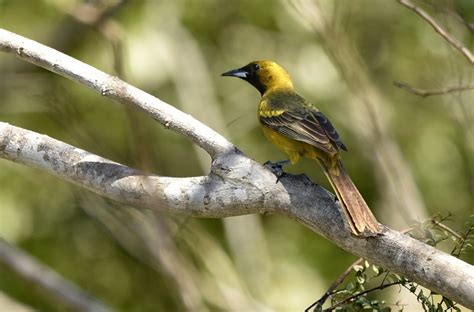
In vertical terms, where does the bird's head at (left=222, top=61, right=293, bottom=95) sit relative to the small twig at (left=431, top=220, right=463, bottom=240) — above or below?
above

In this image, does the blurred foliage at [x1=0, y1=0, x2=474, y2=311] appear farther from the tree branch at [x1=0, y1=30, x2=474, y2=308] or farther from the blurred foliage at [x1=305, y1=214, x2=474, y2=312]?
the blurred foliage at [x1=305, y1=214, x2=474, y2=312]

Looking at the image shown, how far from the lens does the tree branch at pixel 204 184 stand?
11.6ft

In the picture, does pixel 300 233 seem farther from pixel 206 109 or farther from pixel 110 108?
pixel 110 108

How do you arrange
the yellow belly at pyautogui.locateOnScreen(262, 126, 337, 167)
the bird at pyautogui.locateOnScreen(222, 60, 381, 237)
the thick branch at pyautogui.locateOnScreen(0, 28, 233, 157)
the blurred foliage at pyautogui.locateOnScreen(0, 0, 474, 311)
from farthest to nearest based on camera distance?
the blurred foliage at pyautogui.locateOnScreen(0, 0, 474, 311), the yellow belly at pyautogui.locateOnScreen(262, 126, 337, 167), the bird at pyautogui.locateOnScreen(222, 60, 381, 237), the thick branch at pyautogui.locateOnScreen(0, 28, 233, 157)

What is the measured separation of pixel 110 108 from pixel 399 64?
2453 millimetres

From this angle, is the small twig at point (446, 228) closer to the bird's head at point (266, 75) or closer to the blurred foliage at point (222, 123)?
the bird's head at point (266, 75)

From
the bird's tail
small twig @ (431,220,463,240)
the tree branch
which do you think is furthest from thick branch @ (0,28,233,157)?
small twig @ (431,220,463,240)

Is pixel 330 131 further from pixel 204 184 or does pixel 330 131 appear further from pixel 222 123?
pixel 222 123

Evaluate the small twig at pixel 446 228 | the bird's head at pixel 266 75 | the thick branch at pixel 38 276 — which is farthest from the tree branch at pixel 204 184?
the bird's head at pixel 266 75

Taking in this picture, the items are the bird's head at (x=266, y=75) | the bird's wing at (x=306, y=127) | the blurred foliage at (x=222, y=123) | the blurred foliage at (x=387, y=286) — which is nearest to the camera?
the blurred foliage at (x=387, y=286)

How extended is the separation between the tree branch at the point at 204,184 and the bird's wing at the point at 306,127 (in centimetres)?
90

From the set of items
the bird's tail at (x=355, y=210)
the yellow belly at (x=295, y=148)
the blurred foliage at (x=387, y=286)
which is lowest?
the blurred foliage at (x=387, y=286)

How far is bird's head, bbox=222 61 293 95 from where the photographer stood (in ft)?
19.7

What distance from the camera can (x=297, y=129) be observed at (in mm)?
4926
